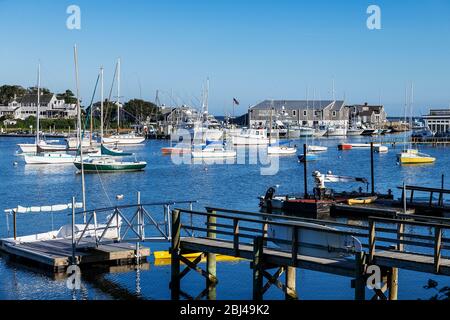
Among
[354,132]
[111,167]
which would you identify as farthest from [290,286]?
[354,132]

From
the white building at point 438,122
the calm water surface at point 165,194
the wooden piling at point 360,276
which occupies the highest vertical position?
the white building at point 438,122

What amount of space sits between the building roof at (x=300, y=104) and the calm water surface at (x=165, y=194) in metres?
53.1

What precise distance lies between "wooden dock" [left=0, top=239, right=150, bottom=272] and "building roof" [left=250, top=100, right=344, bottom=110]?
152781mm

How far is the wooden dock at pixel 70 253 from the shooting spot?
88.2 feet

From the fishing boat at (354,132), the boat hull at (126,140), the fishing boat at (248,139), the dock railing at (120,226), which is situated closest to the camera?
the dock railing at (120,226)

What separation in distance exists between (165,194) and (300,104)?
125439 mm

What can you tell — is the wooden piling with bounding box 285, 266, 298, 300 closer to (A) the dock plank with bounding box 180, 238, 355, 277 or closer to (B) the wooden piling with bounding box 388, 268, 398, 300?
(A) the dock plank with bounding box 180, 238, 355, 277

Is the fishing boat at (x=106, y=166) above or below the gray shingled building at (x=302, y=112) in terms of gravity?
below

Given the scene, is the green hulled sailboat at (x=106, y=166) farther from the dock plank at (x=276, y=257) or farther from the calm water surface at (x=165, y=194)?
the dock plank at (x=276, y=257)

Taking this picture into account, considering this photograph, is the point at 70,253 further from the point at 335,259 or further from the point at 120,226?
the point at 335,259

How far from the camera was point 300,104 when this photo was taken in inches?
7121

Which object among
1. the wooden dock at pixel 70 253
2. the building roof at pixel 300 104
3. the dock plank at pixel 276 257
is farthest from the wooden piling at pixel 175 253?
the building roof at pixel 300 104
